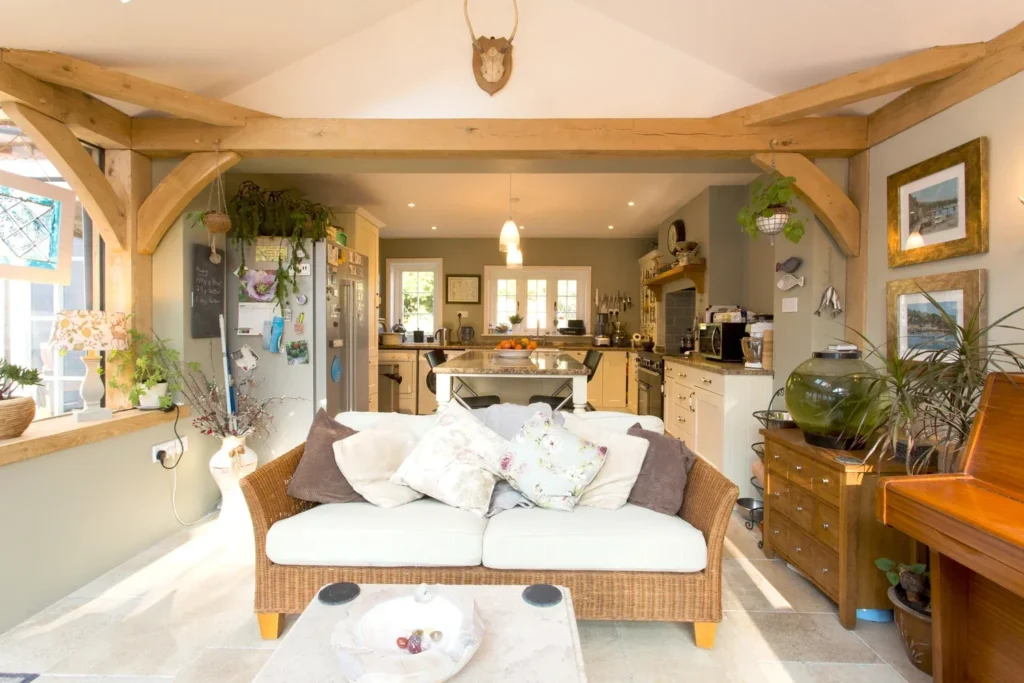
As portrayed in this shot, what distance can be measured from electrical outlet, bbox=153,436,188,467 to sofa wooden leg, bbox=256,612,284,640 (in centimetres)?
140

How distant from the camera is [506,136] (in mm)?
2990

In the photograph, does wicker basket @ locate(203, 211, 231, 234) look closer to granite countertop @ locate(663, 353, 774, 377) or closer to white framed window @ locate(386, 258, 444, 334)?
granite countertop @ locate(663, 353, 774, 377)

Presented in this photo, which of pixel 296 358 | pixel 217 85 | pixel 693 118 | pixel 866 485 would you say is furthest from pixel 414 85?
pixel 866 485

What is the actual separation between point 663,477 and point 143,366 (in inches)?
107

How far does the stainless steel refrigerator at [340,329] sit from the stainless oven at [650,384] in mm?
2836

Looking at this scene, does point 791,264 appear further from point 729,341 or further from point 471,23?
point 471,23

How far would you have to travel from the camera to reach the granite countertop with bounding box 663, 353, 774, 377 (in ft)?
11.8

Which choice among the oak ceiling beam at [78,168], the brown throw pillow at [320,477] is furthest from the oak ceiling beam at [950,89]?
the oak ceiling beam at [78,168]

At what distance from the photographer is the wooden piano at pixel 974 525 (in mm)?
1356

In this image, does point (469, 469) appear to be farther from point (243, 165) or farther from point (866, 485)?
point (243, 165)

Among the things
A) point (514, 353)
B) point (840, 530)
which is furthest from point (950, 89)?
point (514, 353)

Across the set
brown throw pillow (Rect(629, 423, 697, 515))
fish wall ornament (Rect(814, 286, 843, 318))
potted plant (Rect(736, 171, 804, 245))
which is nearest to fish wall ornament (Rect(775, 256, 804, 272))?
fish wall ornament (Rect(814, 286, 843, 318))

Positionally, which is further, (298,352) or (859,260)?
(298,352)

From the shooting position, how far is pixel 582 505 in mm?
2119
